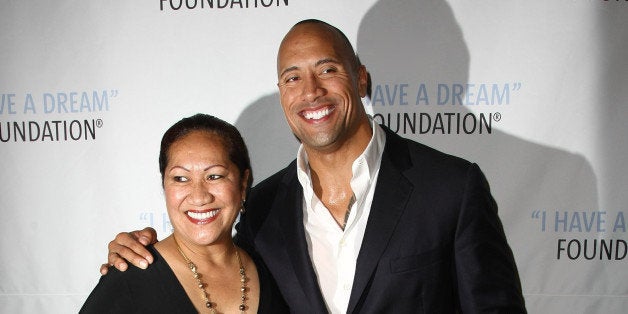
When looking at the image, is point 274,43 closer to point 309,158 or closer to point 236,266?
point 309,158

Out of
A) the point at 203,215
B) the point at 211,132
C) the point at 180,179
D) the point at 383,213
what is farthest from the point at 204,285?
the point at 383,213

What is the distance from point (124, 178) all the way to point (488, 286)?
170 centimetres

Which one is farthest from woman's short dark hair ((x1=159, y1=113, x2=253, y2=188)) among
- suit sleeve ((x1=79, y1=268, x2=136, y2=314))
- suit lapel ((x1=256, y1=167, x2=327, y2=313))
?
suit sleeve ((x1=79, y1=268, x2=136, y2=314))

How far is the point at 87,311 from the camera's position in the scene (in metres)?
1.21

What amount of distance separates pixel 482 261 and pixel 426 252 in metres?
0.15

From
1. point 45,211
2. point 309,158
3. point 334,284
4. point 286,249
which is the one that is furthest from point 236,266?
point 45,211

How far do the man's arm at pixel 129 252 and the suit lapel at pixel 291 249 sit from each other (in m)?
0.35

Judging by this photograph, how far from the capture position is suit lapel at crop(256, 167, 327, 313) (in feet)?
4.41

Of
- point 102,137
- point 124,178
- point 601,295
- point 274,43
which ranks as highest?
point 274,43

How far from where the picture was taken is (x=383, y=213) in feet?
4.38

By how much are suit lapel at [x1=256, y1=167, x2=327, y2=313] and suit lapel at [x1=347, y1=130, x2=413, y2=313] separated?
0.14 meters

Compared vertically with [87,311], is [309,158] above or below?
above

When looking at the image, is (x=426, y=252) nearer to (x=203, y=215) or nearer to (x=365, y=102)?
(x=203, y=215)

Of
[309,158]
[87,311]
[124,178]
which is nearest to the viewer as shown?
[87,311]
